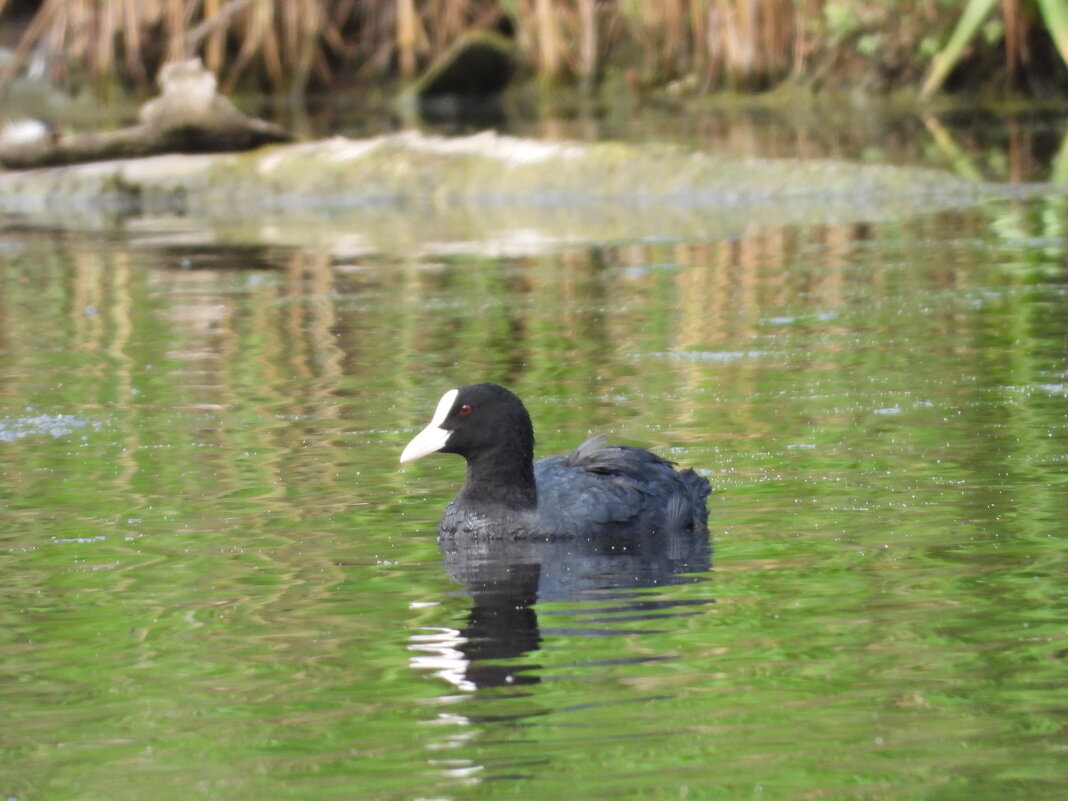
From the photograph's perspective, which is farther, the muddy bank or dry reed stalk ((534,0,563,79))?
dry reed stalk ((534,0,563,79))

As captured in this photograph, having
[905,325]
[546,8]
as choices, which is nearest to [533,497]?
[905,325]

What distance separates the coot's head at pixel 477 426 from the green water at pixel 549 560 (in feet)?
0.99

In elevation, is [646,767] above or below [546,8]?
below

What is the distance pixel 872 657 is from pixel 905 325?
574 cm

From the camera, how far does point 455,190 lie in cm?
1806

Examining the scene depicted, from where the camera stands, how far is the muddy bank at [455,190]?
16.6 metres

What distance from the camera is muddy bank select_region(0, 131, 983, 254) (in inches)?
653

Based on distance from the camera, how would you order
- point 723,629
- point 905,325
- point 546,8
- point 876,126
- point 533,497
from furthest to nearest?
point 546,8
point 876,126
point 905,325
point 533,497
point 723,629

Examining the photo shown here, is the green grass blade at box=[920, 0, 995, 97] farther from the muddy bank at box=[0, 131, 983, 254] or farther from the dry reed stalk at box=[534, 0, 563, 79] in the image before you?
the dry reed stalk at box=[534, 0, 563, 79]

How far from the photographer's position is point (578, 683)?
4.97 metres

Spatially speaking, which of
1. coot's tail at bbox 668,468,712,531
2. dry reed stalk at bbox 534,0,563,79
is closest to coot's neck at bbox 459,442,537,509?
coot's tail at bbox 668,468,712,531

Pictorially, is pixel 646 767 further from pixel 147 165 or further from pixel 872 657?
pixel 147 165

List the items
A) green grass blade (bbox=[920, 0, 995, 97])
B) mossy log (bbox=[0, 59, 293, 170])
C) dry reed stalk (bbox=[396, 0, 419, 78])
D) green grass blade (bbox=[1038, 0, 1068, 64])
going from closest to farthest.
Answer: mossy log (bbox=[0, 59, 293, 170]), green grass blade (bbox=[1038, 0, 1068, 64]), green grass blade (bbox=[920, 0, 995, 97]), dry reed stalk (bbox=[396, 0, 419, 78])

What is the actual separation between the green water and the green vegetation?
12.6 meters
